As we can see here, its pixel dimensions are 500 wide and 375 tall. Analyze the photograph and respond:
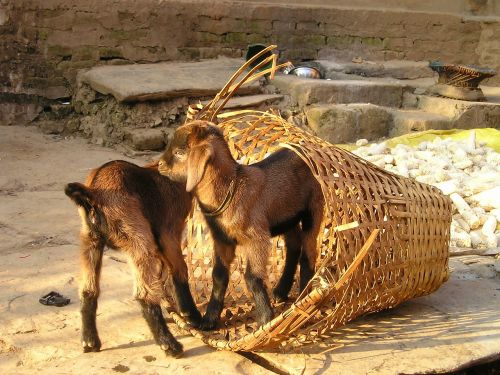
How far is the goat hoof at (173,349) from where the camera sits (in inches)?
126

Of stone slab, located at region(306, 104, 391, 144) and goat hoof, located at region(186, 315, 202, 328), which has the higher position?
Result: stone slab, located at region(306, 104, 391, 144)

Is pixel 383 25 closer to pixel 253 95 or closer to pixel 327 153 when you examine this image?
pixel 253 95

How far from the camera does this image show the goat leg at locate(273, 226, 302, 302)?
3.88m

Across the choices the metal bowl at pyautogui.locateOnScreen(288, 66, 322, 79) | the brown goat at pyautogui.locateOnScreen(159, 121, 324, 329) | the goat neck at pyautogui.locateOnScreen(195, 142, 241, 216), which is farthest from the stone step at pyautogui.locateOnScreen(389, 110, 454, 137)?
the goat neck at pyautogui.locateOnScreen(195, 142, 241, 216)

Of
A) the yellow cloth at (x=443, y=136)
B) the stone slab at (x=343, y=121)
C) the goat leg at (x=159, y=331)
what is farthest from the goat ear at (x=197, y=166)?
the stone slab at (x=343, y=121)

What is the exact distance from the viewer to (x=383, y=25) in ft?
34.2

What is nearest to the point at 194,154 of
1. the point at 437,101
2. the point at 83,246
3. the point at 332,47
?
the point at 83,246

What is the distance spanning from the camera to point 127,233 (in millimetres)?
3096

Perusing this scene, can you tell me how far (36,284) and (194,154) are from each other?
1349 mm

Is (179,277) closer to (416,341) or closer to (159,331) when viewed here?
(159,331)

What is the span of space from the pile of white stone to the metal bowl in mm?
2399

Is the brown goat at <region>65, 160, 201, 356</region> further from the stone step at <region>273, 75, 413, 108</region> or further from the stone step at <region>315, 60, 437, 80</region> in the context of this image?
the stone step at <region>315, 60, 437, 80</region>

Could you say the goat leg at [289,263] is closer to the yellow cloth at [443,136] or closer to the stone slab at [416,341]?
the stone slab at [416,341]

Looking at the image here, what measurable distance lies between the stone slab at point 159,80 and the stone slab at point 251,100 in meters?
0.12
